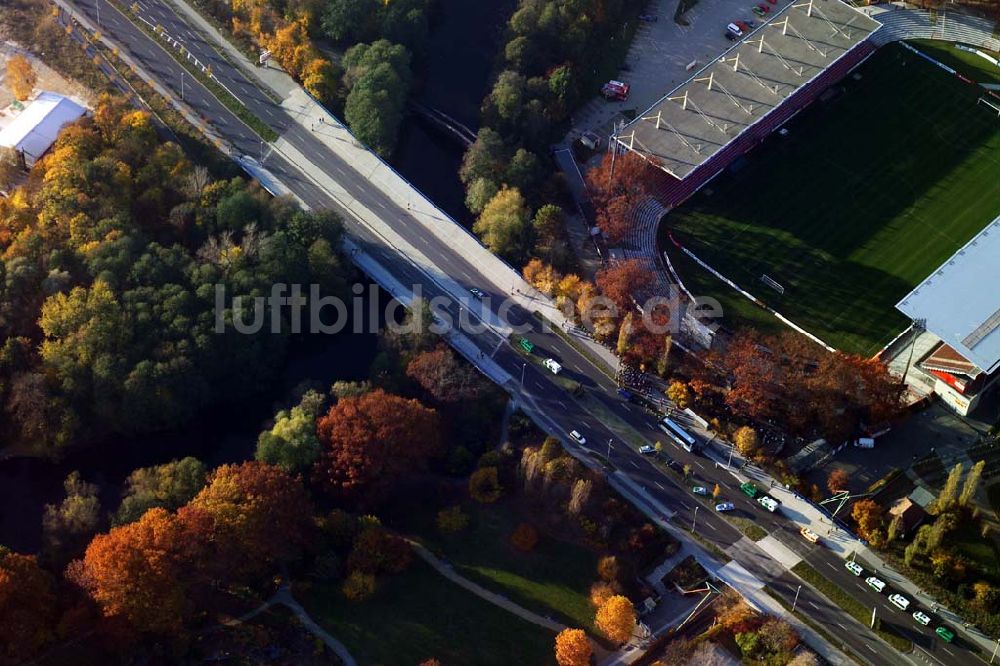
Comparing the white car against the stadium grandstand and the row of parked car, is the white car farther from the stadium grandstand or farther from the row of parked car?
the stadium grandstand

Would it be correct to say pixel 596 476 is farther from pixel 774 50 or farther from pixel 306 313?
pixel 774 50

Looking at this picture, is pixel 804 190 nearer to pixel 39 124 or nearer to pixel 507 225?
pixel 507 225

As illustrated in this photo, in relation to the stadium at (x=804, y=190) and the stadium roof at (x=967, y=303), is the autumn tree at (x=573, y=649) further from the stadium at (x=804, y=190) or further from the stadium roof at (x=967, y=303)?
the stadium roof at (x=967, y=303)

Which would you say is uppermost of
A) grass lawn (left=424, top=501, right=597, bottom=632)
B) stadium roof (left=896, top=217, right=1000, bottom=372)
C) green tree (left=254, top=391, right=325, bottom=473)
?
stadium roof (left=896, top=217, right=1000, bottom=372)

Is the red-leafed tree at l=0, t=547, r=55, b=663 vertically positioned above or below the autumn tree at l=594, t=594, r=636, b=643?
below

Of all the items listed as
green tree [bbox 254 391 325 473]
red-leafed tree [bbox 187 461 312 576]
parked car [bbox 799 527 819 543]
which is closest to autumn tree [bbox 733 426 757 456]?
parked car [bbox 799 527 819 543]

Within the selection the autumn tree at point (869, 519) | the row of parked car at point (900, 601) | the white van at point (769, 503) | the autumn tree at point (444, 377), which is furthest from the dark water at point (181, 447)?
the row of parked car at point (900, 601)

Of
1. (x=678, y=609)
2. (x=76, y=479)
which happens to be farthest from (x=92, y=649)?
(x=678, y=609)
